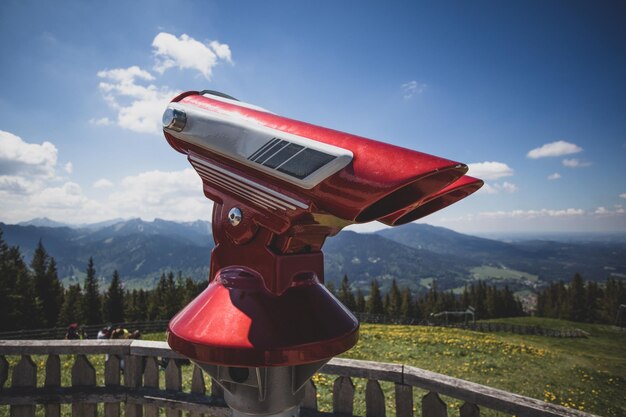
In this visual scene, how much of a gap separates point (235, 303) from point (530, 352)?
1456 cm

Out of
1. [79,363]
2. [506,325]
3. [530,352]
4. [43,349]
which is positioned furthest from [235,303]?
[506,325]

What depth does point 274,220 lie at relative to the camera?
1185mm

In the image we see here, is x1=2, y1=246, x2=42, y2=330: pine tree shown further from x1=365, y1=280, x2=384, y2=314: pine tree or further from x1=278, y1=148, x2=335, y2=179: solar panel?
x1=365, y1=280, x2=384, y2=314: pine tree

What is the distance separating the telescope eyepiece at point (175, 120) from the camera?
1.26 metres

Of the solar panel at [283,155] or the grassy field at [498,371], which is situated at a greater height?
the solar panel at [283,155]

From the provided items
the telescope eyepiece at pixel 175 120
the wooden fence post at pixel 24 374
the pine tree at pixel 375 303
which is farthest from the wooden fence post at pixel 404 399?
the pine tree at pixel 375 303

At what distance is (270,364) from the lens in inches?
41.1

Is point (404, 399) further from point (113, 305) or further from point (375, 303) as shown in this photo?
point (375, 303)

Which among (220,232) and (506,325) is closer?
(220,232)

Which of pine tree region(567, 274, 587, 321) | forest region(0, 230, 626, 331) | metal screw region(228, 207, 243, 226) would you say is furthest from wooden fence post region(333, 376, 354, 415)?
pine tree region(567, 274, 587, 321)

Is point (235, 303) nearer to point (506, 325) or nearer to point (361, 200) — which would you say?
point (361, 200)

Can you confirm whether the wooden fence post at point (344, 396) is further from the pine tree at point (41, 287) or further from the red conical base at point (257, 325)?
the pine tree at point (41, 287)

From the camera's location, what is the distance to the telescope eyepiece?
4.14ft

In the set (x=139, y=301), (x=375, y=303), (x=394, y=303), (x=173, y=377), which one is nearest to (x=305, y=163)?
(x=173, y=377)
